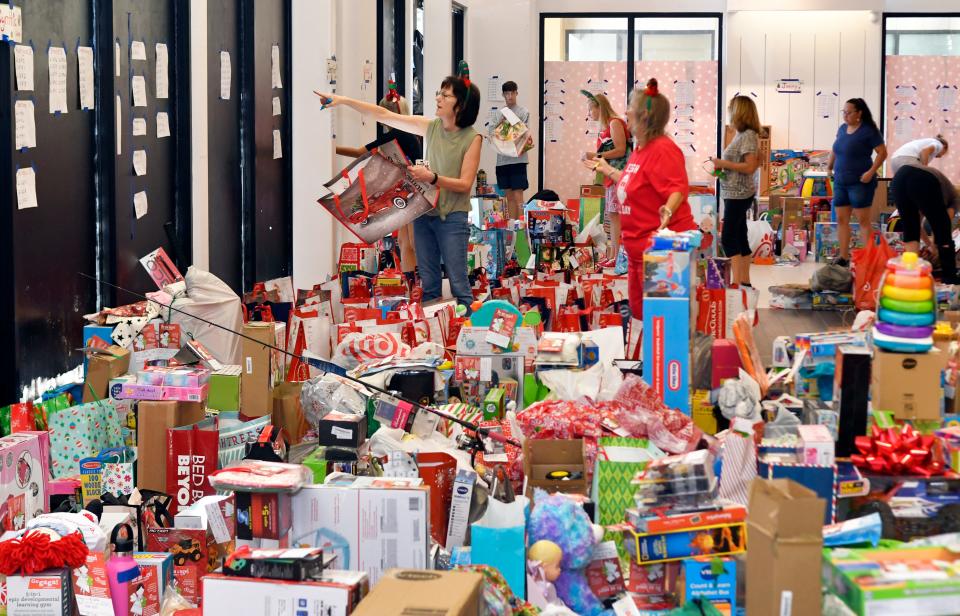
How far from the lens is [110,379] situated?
4867 mm

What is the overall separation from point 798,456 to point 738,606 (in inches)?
30.8

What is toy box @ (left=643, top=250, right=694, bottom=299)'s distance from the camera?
4.91 meters

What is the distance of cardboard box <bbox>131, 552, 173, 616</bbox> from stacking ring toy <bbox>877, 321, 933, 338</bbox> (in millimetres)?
2279

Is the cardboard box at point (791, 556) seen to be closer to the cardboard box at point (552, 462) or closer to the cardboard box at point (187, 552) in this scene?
the cardboard box at point (552, 462)

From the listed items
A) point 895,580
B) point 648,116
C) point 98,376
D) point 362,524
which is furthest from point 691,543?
point 648,116

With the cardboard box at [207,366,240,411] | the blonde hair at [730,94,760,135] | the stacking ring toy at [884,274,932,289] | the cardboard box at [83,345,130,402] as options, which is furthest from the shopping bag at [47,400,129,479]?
the blonde hair at [730,94,760,135]

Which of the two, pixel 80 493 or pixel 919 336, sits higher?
pixel 919 336

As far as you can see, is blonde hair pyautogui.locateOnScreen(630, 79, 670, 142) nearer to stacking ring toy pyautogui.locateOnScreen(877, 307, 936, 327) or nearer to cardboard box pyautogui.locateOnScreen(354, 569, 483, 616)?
stacking ring toy pyautogui.locateOnScreen(877, 307, 936, 327)

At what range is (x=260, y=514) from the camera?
3.17m

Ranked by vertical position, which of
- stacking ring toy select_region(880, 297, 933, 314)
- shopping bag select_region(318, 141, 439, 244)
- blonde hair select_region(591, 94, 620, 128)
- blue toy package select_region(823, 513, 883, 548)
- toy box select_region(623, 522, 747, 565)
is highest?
blonde hair select_region(591, 94, 620, 128)

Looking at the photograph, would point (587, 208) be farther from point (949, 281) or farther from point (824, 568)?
point (824, 568)

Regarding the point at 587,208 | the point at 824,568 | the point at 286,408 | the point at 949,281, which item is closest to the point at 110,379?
the point at 286,408

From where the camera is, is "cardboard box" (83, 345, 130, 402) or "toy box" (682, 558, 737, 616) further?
"cardboard box" (83, 345, 130, 402)

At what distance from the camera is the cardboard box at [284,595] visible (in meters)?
2.64
